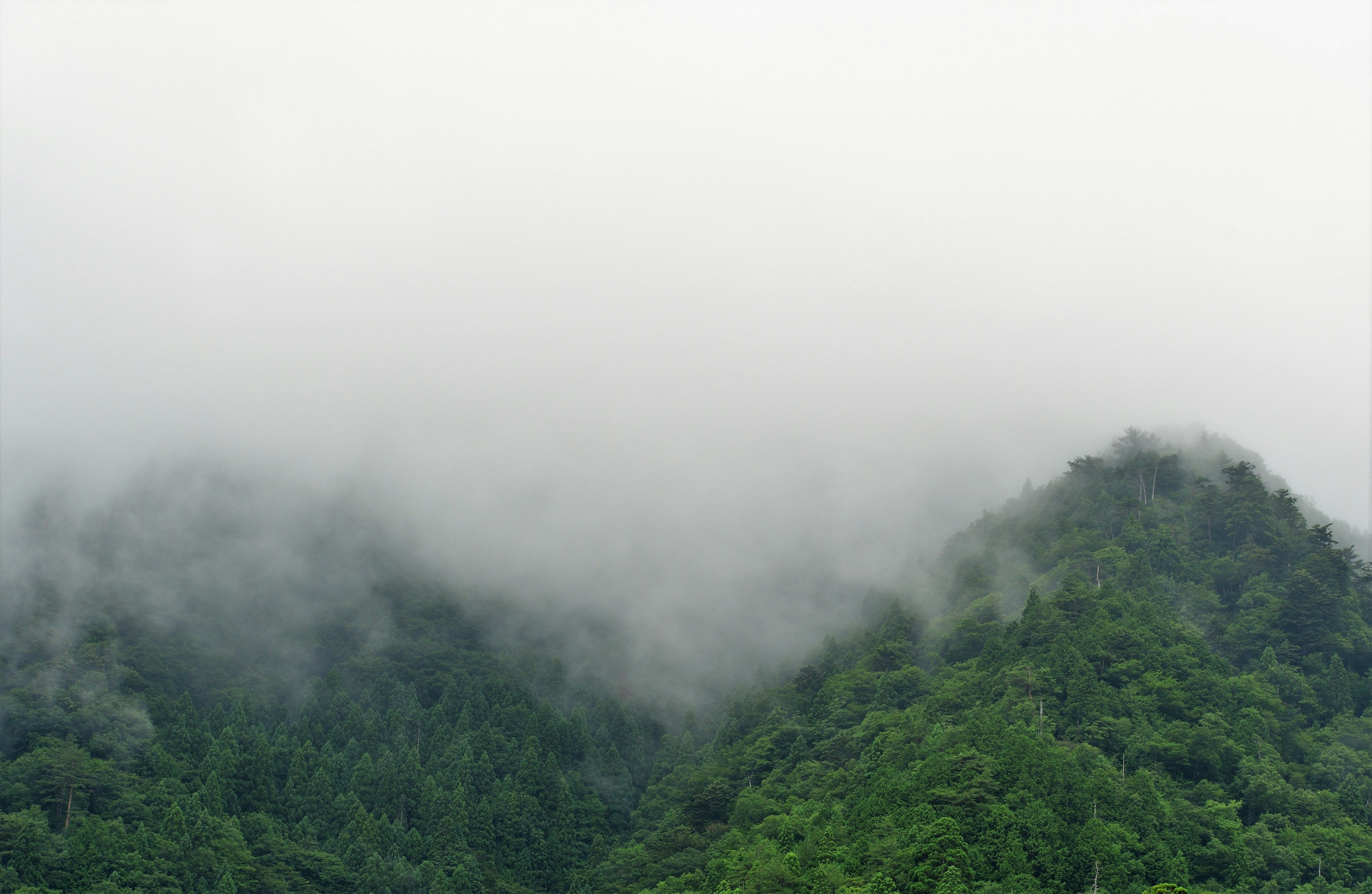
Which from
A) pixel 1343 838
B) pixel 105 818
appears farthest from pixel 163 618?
pixel 1343 838

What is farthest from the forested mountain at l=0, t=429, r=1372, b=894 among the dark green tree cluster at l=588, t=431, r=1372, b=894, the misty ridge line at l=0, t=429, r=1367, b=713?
the misty ridge line at l=0, t=429, r=1367, b=713

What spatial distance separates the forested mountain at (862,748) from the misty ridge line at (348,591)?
6.66 ft

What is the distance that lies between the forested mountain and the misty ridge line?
203 cm

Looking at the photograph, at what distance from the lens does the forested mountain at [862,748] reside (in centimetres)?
6072

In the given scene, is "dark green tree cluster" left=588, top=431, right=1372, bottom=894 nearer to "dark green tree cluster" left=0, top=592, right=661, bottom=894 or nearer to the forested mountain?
the forested mountain

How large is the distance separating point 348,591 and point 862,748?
7193 cm

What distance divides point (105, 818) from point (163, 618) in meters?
31.4

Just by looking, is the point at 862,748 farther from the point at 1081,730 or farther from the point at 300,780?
the point at 300,780

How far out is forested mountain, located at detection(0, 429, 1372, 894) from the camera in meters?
60.7

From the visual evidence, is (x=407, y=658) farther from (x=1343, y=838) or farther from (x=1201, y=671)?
(x=1343, y=838)

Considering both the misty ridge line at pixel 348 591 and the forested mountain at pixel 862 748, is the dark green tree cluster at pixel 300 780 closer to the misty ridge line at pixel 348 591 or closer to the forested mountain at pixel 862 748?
the forested mountain at pixel 862 748

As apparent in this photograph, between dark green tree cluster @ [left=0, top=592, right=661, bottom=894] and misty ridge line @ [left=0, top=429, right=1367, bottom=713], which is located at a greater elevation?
misty ridge line @ [left=0, top=429, right=1367, bottom=713]

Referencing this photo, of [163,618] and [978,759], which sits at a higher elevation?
[163,618]

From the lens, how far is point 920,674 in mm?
89500
